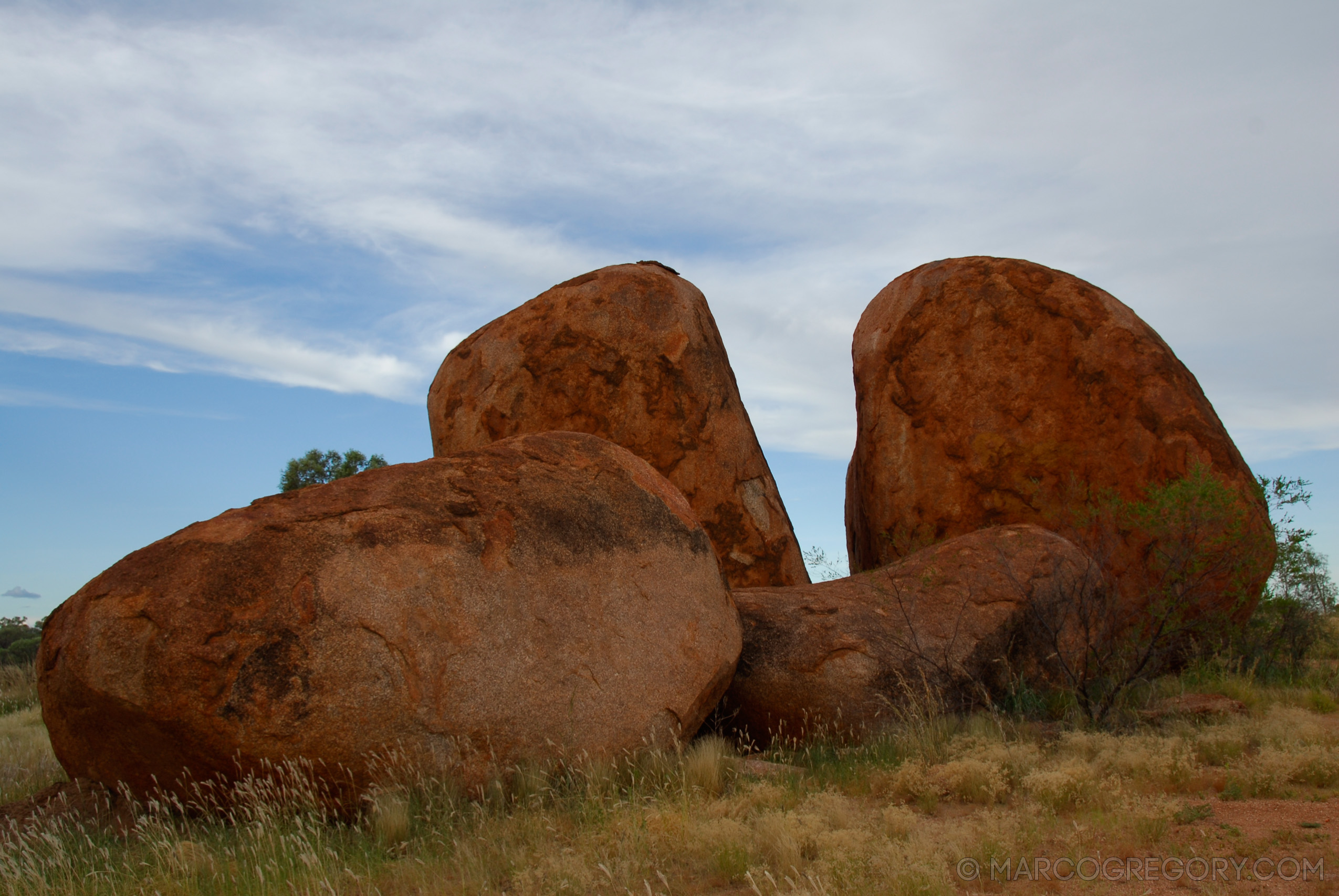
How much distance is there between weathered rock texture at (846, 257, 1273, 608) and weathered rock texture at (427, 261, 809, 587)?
180cm

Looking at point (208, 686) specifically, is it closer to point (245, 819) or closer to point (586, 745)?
point (245, 819)

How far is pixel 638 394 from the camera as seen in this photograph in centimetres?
909

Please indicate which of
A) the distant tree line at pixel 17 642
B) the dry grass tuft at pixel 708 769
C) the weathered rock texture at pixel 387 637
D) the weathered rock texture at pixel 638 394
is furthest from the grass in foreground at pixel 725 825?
the distant tree line at pixel 17 642

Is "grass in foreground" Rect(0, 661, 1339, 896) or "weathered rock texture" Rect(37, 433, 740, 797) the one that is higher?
"weathered rock texture" Rect(37, 433, 740, 797)

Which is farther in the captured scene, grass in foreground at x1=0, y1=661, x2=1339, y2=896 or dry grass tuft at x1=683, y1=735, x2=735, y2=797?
dry grass tuft at x1=683, y1=735, x2=735, y2=797

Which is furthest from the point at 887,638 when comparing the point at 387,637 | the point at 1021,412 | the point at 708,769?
the point at 1021,412

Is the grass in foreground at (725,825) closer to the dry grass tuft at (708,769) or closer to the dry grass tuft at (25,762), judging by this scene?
the dry grass tuft at (708,769)

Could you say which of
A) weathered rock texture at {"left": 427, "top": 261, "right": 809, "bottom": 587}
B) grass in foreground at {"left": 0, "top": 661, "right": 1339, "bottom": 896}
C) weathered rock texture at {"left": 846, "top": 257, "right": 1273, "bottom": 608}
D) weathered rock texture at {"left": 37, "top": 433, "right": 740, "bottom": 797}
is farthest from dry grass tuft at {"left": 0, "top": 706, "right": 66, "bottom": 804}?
weathered rock texture at {"left": 846, "top": 257, "right": 1273, "bottom": 608}

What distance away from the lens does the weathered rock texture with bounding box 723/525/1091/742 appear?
22.8 ft

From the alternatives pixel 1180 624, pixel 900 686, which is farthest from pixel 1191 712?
pixel 900 686

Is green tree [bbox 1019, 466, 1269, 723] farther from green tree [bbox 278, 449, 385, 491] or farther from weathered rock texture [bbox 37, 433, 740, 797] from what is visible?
green tree [bbox 278, 449, 385, 491]

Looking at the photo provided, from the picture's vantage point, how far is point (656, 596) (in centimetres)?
618

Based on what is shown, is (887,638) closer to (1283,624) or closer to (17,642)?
(1283,624)

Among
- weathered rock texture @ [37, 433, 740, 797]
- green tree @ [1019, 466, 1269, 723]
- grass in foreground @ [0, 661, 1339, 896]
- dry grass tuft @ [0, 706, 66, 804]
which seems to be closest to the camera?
grass in foreground @ [0, 661, 1339, 896]
